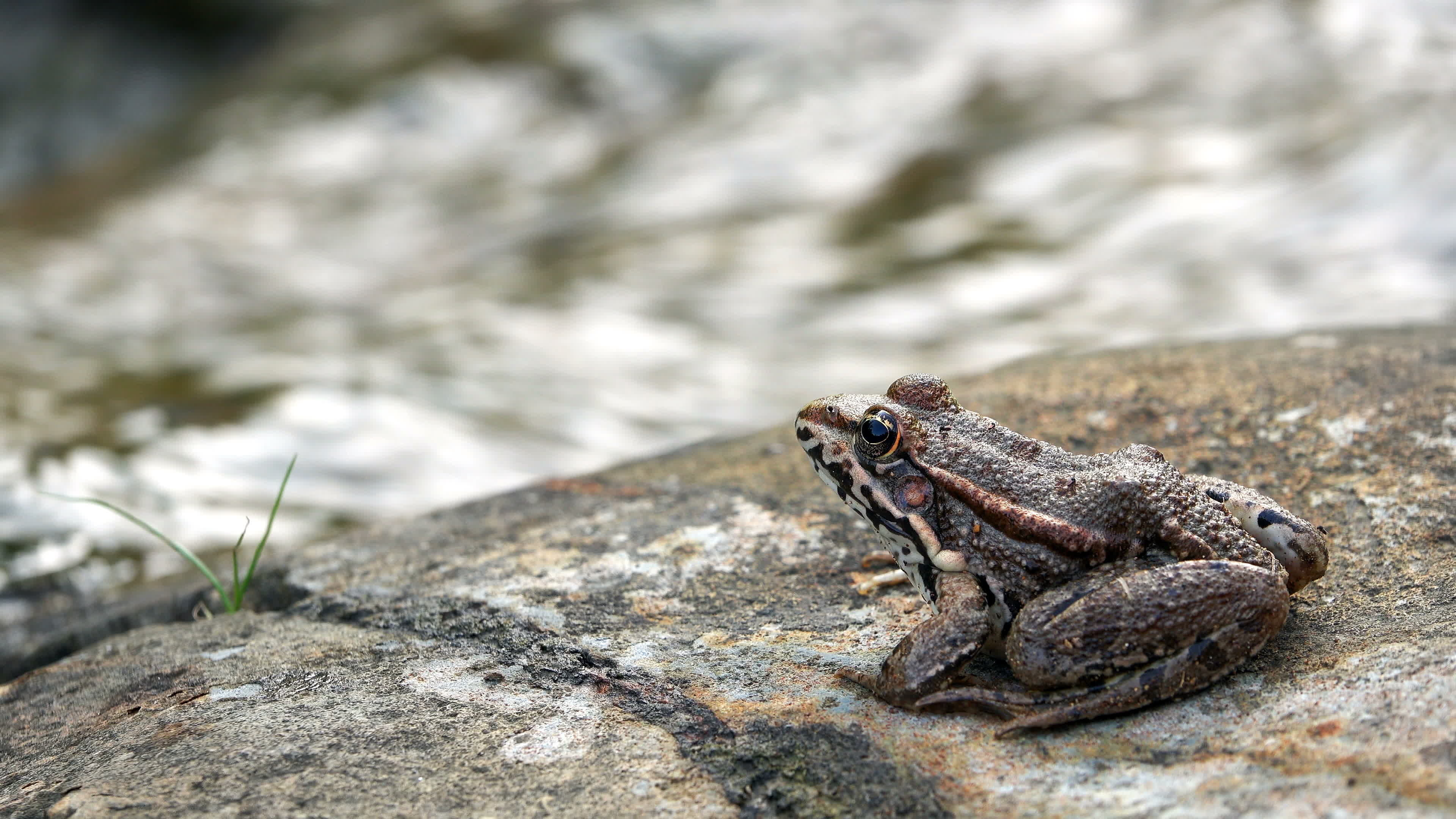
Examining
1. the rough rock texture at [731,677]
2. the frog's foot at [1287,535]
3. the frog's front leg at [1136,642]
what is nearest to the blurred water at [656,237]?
the rough rock texture at [731,677]

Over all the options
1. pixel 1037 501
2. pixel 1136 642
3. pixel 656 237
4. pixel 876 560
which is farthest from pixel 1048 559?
pixel 656 237

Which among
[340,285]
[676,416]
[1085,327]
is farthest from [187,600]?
[340,285]

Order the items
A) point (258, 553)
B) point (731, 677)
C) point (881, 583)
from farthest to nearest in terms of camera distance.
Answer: point (258, 553) < point (881, 583) < point (731, 677)

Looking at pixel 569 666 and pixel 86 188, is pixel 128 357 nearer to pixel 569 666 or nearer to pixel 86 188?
pixel 86 188

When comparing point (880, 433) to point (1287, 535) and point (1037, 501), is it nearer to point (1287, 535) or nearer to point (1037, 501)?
point (1037, 501)

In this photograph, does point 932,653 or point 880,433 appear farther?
point 880,433

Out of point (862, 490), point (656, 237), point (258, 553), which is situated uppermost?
point (656, 237)

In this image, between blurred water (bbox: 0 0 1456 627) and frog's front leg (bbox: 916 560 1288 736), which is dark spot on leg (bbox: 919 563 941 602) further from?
blurred water (bbox: 0 0 1456 627)

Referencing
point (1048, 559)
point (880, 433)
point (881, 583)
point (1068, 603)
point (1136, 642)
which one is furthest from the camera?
point (881, 583)
